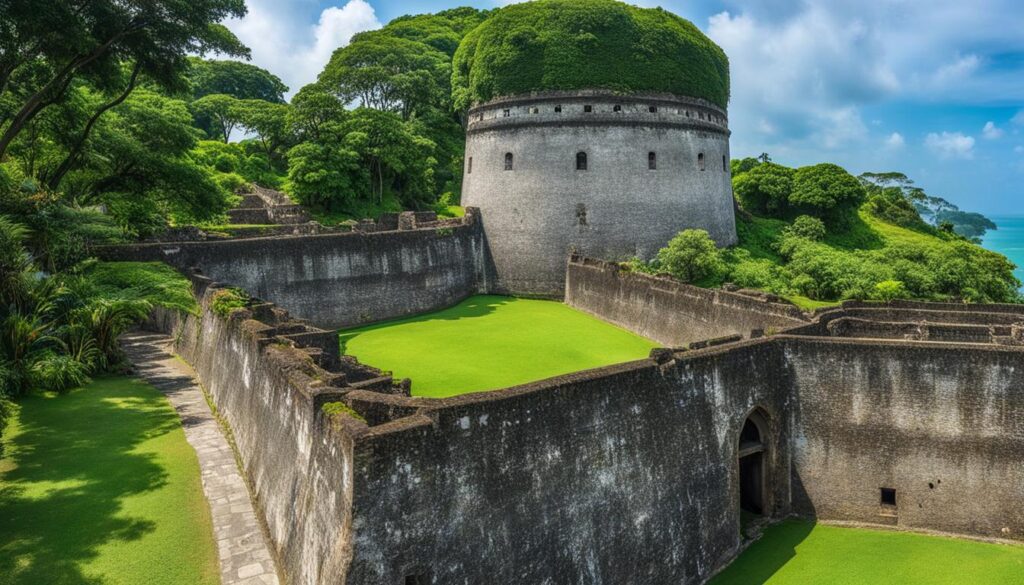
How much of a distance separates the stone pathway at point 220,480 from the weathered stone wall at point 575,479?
8.40ft

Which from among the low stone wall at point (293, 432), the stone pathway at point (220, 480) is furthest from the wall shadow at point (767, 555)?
the stone pathway at point (220, 480)

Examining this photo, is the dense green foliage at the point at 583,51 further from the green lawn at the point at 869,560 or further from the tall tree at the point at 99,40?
the green lawn at the point at 869,560

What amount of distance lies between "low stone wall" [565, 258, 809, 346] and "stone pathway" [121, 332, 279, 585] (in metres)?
11.6

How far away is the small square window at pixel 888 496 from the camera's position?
12.8m

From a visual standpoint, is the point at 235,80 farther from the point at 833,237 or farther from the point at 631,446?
the point at 631,446

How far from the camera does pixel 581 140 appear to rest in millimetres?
28984

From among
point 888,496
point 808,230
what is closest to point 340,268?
point 888,496

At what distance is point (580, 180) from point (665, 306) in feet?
31.9

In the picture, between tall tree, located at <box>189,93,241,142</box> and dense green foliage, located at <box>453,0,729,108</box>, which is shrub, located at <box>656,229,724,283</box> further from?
tall tree, located at <box>189,93,241,142</box>

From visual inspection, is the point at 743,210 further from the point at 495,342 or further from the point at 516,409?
the point at 516,409

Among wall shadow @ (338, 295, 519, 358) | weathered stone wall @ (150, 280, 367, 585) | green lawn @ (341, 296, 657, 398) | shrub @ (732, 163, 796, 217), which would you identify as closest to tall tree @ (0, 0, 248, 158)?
weathered stone wall @ (150, 280, 367, 585)

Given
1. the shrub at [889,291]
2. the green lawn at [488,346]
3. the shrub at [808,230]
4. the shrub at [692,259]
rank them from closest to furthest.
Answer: the green lawn at [488,346], the shrub at [889,291], the shrub at [692,259], the shrub at [808,230]

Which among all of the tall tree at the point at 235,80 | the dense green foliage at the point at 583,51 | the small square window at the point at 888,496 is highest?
the tall tree at the point at 235,80

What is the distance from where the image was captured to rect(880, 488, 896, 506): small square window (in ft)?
42.0
